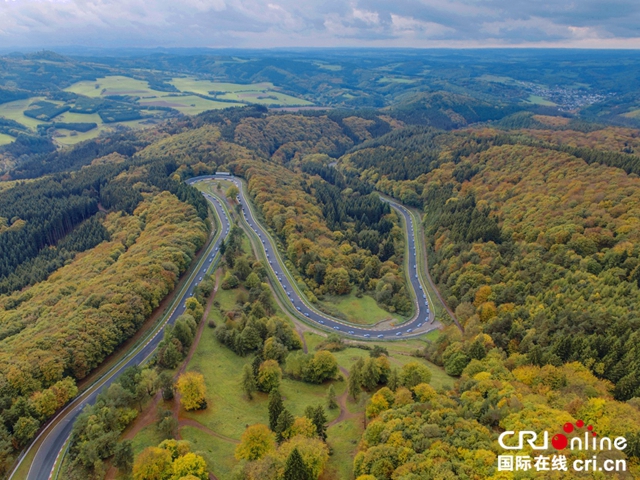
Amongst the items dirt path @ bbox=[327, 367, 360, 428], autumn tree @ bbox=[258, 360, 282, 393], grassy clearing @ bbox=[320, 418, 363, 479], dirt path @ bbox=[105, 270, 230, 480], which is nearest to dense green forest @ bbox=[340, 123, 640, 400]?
dirt path @ bbox=[327, 367, 360, 428]

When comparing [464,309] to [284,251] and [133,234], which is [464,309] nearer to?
[284,251]

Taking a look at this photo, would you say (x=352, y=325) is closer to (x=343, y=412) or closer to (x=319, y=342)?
(x=319, y=342)

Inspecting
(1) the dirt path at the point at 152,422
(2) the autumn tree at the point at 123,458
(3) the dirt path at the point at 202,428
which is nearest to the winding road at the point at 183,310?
(1) the dirt path at the point at 152,422

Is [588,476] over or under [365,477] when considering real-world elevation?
over

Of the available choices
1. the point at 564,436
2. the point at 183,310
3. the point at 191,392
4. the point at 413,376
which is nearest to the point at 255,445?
the point at 191,392

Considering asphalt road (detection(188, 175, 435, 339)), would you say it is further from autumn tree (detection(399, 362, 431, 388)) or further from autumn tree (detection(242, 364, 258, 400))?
autumn tree (detection(242, 364, 258, 400))


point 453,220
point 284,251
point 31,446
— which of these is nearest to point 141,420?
point 31,446
